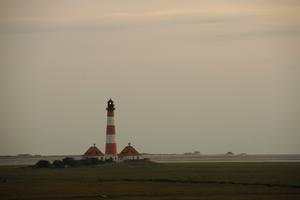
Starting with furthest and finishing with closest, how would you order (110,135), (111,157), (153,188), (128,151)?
(128,151) → (111,157) → (110,135) → (153,188)

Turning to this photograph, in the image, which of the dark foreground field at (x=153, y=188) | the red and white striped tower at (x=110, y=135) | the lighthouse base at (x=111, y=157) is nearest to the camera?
the dark foreground field at (x=153, y=188)

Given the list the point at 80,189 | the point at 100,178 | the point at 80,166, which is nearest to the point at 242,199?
the point at 80,189

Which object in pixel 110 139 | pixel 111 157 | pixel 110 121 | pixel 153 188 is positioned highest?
pixel 110 121

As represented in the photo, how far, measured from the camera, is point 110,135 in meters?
87.9

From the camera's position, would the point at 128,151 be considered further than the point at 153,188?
Yes

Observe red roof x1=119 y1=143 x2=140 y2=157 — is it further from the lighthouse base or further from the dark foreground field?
the dark foreground field

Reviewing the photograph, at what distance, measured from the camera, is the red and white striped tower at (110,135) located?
87875 millimetres

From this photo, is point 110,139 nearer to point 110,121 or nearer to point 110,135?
point 110,135

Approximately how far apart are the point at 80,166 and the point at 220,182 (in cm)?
3542

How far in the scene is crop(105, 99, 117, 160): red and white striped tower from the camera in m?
87.9

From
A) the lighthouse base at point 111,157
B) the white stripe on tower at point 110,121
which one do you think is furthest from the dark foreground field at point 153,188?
the lighthouse base at point 111,157

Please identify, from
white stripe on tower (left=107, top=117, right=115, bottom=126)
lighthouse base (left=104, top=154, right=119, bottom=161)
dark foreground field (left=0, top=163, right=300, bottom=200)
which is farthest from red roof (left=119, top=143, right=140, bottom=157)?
dark foreground field (left=0, top=163, right=300, bottom=200)

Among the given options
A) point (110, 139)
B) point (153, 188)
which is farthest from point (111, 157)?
point (153, 188)

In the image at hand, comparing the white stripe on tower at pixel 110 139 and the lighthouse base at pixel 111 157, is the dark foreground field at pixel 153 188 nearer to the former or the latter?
the white stripe on tower at pixel 110 139
